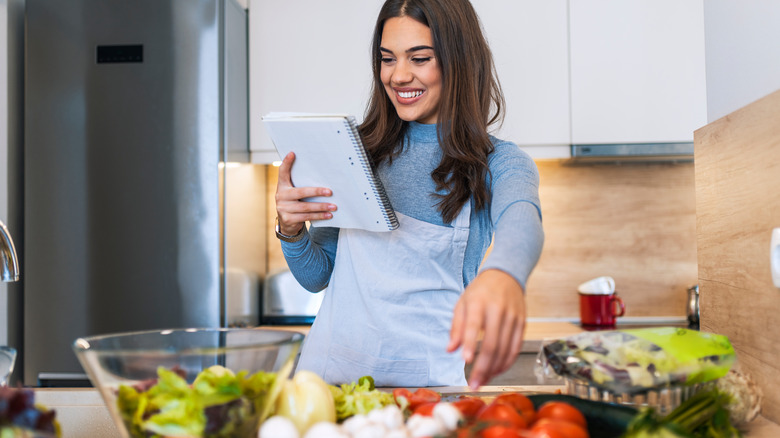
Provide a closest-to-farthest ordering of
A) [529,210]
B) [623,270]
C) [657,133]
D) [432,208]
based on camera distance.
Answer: [529,210], [432,208], [657,133], [623,270]

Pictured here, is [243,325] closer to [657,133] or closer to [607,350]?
[657,133]

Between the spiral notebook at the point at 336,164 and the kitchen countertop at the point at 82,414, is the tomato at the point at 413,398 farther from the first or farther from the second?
the spiral notebook at the point at 336,164

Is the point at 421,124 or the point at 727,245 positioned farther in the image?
the point at 421,124

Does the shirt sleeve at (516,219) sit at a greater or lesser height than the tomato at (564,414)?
greater

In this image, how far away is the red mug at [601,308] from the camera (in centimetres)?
226

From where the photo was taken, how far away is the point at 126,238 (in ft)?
6.45

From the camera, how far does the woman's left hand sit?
1.84ft

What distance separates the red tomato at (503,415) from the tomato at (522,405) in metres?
0.03

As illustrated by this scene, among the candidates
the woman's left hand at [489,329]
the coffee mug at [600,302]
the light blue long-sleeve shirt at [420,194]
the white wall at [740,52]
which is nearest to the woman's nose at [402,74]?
the light blue long-sleeve shirt at [420,194]

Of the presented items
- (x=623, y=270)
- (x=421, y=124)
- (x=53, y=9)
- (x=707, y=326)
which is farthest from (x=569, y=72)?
(x=53, y=9)

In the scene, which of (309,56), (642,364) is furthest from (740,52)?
(309,56)

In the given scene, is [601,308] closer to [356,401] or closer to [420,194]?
[420,194]

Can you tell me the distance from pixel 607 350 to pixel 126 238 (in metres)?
1.63

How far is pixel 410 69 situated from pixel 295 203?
32cm
